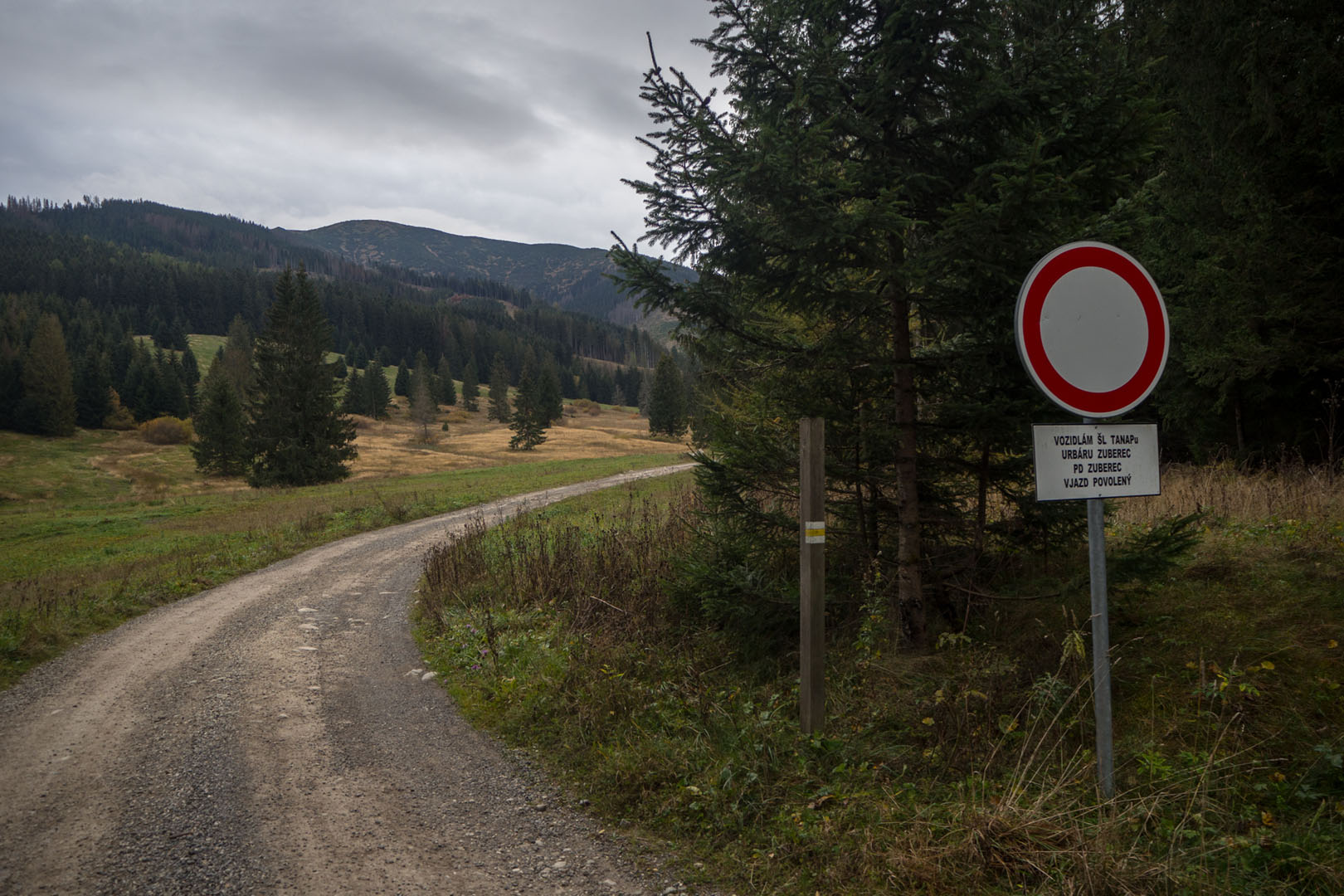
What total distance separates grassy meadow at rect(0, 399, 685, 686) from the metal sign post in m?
9.98

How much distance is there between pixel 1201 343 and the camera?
11.4 m

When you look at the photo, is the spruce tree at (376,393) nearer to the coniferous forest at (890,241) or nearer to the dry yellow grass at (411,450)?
the dry yellow grass at (411,450)

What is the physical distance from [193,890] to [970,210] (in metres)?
5.66

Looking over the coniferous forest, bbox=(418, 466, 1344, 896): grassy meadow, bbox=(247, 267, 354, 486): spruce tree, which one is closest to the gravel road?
bbox=(418, 466, 1344, 896): grassy meadow

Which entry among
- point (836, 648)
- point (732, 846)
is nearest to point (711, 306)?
point (836, 648)

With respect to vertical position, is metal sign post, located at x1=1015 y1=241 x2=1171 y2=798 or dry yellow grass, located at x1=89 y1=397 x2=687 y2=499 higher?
metal sign post, located at x1=1015 y1=241 x2=1171 y2=798

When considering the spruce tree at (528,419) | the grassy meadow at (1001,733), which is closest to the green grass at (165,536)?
the grassy meadow at (1001,733)

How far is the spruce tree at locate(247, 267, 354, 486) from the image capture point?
4144cm

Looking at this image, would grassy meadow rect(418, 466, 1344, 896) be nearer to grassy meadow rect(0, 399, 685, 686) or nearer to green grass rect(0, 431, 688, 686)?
green grass rect(0, 431, 688, 686)

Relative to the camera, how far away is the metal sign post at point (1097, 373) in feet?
10.5

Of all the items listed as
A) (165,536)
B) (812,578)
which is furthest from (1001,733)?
(165,536)

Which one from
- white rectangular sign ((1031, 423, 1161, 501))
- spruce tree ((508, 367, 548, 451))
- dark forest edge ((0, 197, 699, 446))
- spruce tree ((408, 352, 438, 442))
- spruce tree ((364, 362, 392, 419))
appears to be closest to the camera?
white rectangular sign ((1031, 423, 1161, 501))

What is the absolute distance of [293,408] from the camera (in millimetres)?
42094

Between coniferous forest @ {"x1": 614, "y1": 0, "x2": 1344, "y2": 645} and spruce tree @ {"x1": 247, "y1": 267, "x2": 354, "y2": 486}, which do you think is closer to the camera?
coniferous forest @ {"x1": 614, "y1": 0, "x2": 1344, "y2": 645}
